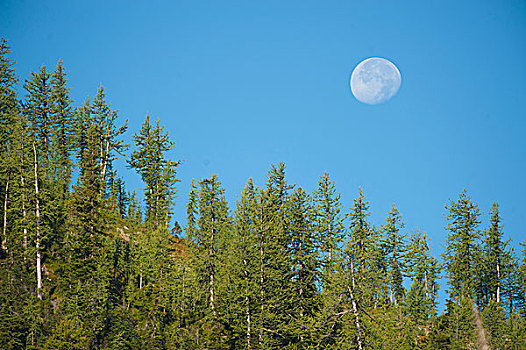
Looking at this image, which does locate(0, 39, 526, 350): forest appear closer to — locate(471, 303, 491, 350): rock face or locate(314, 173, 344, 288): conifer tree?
locate(314, 173, 344, 288): conifer tree

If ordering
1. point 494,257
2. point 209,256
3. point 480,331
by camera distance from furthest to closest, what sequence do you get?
point 494,257 → point 209,256 → point 480,331

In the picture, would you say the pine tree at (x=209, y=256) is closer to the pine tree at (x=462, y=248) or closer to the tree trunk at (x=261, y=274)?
the tree trunk at (x=261, y=274)

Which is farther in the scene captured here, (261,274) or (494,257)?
(494,257)

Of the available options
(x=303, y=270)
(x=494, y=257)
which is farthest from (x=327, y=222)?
(x=494, y=257)

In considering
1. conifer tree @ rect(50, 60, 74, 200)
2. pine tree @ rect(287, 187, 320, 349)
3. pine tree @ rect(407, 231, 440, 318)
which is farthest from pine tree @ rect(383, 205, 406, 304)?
conifer tree @ rect(50, 60, 74, 200)

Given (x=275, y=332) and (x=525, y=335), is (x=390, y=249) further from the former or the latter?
(x=275, y=332)

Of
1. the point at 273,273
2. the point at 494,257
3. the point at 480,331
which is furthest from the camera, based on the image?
the point at 494,257

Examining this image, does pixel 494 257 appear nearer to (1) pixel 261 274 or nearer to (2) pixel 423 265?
(2) pixel 423 265

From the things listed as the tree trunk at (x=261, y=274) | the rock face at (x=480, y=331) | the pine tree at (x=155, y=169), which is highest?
the pine tree at (x=155, y=169)

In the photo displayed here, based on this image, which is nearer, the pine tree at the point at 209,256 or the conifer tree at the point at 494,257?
the pine tree at the point at 209,256

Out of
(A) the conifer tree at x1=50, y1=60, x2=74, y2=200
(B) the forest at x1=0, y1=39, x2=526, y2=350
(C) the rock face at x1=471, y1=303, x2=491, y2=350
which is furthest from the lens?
(A) the conifer tree at x1=50, y1=60, x2=74, y2=200

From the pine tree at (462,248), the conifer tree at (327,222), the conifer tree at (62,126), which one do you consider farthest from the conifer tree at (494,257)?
the conifer tree at (62,126)

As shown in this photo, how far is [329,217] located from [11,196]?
27791mm

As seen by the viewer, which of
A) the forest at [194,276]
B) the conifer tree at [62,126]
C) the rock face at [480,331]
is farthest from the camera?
the conifer tree at [62,126]
